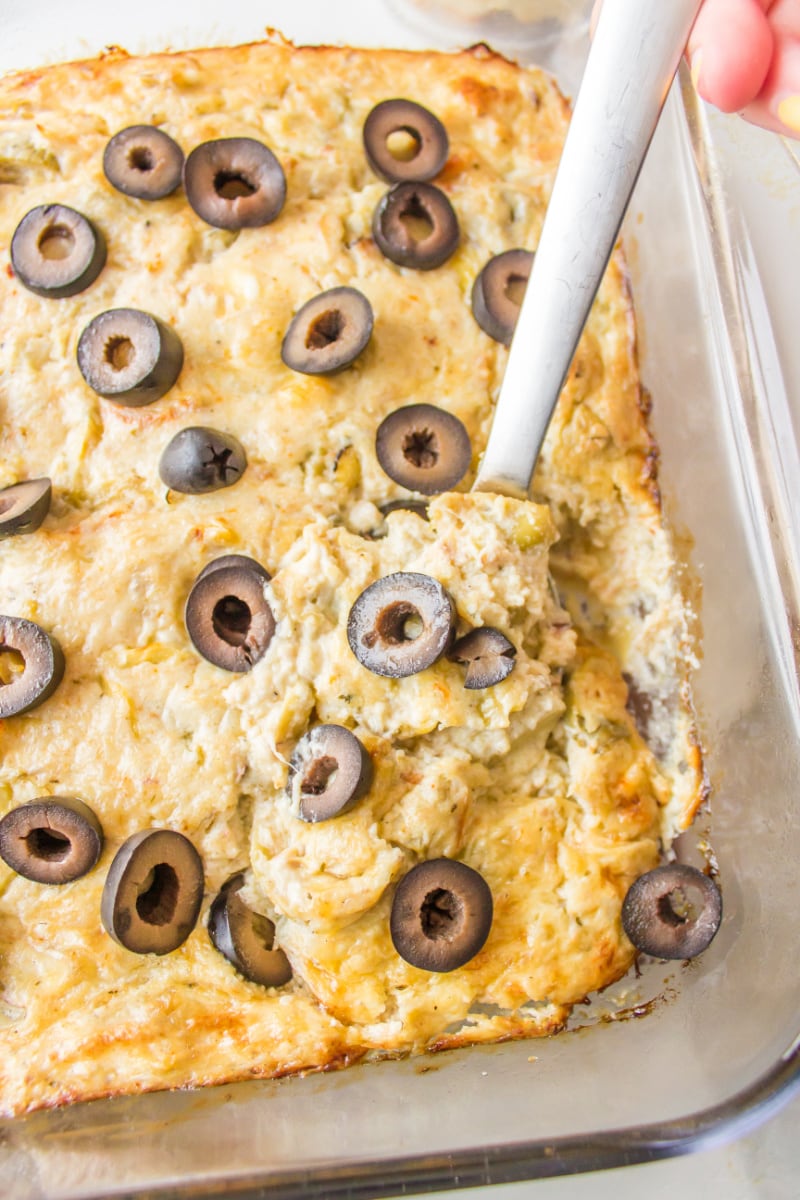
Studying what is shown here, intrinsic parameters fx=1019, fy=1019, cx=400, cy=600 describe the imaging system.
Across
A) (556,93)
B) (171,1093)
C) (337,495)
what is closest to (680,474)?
(337,495)

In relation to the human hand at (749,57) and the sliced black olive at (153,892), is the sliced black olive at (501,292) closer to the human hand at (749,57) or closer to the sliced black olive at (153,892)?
the human hand at (749,57)

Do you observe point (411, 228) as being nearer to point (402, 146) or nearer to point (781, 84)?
point (402, 146)

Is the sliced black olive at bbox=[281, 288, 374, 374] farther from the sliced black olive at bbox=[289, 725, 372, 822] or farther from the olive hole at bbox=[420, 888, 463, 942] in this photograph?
the olive hole at bbox=[420, 888, 463, 942]

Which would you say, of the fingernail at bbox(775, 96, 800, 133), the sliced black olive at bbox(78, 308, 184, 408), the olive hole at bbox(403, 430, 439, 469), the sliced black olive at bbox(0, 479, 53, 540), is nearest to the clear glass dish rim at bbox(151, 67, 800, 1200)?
the sliced black olive at bbox(0, 479, 53, 540)

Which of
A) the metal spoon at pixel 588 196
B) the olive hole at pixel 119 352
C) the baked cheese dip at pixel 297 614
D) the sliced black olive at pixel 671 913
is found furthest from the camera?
the olive hole at pixel 119 352

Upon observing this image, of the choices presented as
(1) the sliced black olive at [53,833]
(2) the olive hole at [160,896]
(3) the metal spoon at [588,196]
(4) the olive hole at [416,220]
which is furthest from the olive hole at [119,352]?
(2) the olive hole at [160,896]

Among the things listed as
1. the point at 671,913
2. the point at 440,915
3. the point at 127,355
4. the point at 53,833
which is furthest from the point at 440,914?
the point at 127,355
